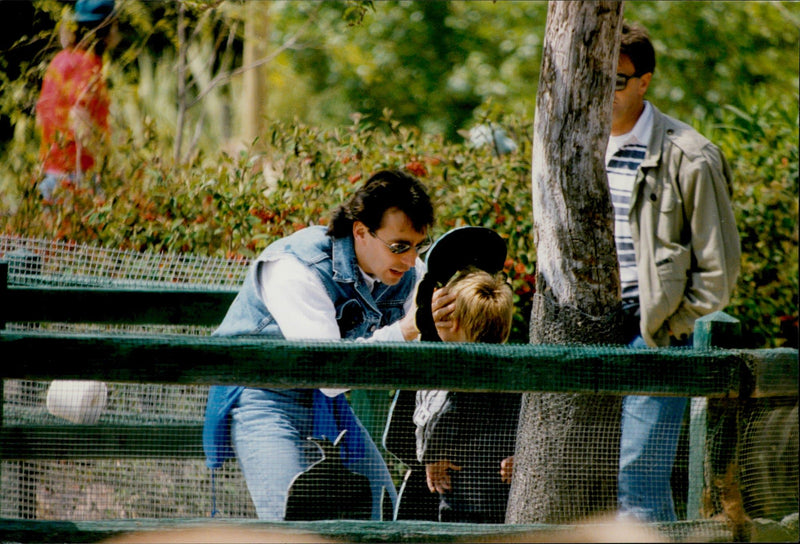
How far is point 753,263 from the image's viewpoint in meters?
5.97

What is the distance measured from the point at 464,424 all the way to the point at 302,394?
21.0 inches

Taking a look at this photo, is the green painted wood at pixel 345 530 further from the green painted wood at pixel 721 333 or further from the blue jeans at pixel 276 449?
the green painted wood at pixel 721 333

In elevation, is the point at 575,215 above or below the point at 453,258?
above

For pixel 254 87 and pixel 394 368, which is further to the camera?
pixel 254 87

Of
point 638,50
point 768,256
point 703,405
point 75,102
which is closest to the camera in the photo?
point 703,405

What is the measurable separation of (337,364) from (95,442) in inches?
45.8

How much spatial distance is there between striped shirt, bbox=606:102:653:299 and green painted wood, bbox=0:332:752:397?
1.47m

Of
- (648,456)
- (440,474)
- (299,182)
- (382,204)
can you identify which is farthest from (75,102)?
(648,456)

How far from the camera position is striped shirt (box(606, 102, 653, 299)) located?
4.23m

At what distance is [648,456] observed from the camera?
3.63 m

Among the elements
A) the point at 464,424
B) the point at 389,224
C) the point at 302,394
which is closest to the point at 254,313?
the point at 302,394

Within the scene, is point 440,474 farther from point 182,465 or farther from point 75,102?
point 75,102

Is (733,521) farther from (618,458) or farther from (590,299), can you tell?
(590,299)

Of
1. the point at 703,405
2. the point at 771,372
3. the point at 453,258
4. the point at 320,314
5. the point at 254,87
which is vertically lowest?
the point at 703,405
